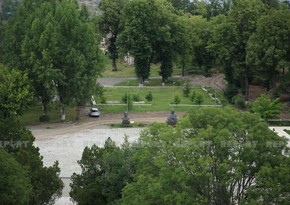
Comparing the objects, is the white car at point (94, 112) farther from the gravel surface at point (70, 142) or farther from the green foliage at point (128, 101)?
the gravel surface at point (70, 142)

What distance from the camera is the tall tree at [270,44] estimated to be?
47344mm

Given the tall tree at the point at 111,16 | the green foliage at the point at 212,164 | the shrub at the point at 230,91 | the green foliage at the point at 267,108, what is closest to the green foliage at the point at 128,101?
the shrub at the point at 230,91

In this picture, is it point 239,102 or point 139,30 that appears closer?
point 239,102

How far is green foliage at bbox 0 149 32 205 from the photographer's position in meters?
21.8

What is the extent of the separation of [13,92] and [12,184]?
19.7 metres

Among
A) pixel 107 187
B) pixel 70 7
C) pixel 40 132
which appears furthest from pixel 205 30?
pixel 107 187

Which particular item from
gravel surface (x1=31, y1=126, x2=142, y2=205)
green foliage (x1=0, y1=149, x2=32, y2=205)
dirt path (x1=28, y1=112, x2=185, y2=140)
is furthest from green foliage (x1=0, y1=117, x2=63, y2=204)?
dirt path (x1=28, y1=112, x2=185, y2=140)

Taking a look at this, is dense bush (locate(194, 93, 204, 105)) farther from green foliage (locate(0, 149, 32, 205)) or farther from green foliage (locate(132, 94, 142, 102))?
green foliage (locate(0, 149, 32, 205))

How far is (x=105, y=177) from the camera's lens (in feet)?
80.0

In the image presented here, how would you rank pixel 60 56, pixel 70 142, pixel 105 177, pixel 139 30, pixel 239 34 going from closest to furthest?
pixel 105 177
pixel 70 142
pixel 60 56
pixel 239 34
pixel 139 30

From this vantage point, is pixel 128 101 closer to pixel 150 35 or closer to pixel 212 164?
pixel 150 35

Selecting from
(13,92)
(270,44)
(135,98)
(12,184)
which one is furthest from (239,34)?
(12,184)

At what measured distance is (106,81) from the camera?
63.6 m

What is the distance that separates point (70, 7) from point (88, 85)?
6609 millimetres
